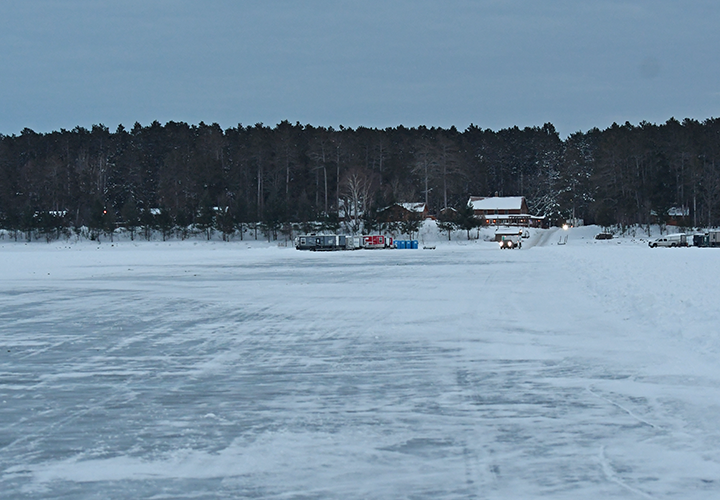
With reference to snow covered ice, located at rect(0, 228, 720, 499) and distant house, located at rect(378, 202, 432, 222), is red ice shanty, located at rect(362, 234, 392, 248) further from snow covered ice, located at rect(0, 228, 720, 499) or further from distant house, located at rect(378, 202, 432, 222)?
snow covered ice, located at rect(0, 228, 720, 499)

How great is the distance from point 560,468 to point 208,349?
22.4 feet

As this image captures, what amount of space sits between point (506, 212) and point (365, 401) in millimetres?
127721

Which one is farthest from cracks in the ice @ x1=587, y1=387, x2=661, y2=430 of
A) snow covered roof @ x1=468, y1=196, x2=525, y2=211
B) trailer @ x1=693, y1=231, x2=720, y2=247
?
snow covered roof @ x1=468, y1=196, x2=525, y2=211

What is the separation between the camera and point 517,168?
164 metres

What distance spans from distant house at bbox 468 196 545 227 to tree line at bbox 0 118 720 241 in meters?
4.42

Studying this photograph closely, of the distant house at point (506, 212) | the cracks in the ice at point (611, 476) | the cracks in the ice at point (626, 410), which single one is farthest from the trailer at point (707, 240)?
the cracks in the ice at point (611, 476)

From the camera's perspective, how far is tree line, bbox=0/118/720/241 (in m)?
95.9

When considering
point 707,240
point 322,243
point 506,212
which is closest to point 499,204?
A: point 506,212

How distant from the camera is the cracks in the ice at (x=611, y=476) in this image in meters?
4.88

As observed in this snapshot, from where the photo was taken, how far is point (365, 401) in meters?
7.59

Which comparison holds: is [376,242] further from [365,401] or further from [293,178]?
[365,401]

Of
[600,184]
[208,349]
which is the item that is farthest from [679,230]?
[208,349]

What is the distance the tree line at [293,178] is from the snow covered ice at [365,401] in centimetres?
Result: 7830

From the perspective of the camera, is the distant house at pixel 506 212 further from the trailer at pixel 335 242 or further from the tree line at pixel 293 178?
the trailer at pixel 335 242
